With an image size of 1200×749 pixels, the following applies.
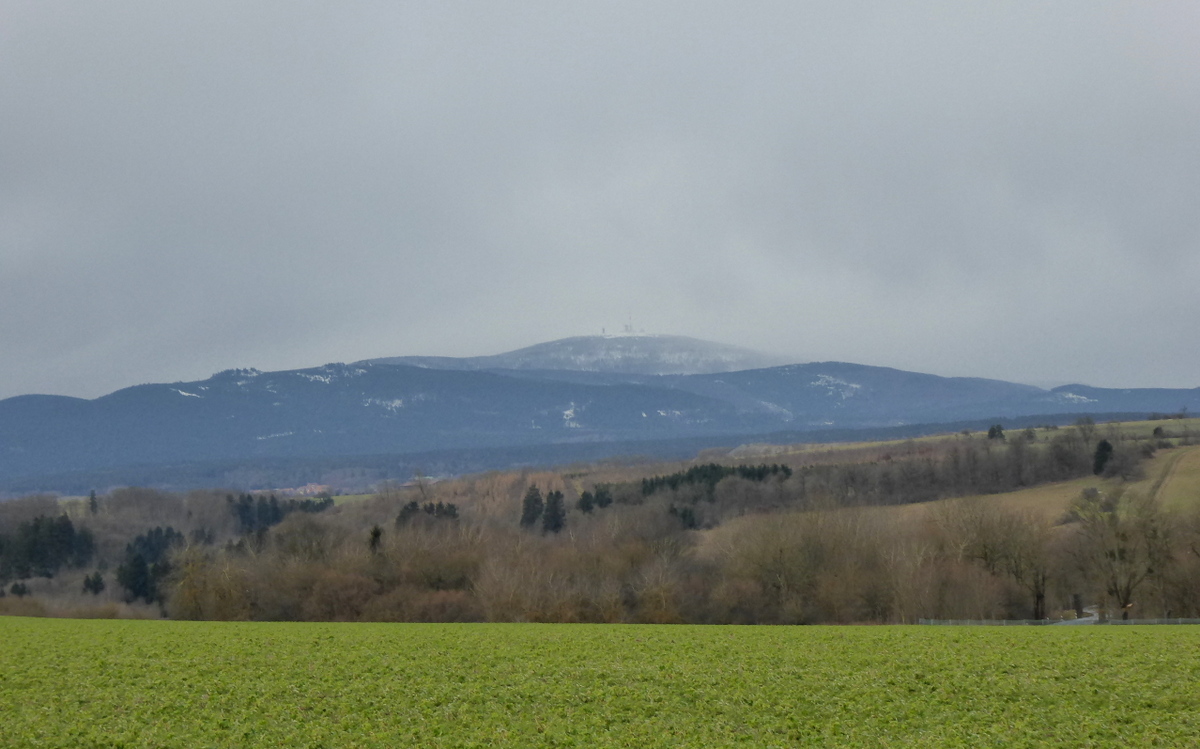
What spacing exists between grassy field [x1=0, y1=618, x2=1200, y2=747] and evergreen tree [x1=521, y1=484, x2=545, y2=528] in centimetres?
9426

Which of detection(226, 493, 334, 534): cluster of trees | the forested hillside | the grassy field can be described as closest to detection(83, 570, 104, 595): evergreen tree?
the forested hillside

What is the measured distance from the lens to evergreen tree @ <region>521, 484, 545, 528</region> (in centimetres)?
12631

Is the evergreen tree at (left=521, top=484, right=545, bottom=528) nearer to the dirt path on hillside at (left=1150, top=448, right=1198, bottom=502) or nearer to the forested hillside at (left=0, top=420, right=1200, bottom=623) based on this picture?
the forested hillside at (left=0, top=420, right=1200, bottom=623)

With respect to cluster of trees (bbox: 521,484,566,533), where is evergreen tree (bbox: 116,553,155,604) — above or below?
below

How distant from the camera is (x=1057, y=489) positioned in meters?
112

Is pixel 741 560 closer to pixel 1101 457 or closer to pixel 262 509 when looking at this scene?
pixel 1101 457

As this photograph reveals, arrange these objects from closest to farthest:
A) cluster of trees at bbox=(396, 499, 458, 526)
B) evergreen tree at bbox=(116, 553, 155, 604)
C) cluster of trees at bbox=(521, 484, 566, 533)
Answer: evergreen tree at bbox=(116, 553, 155, 604) < cluster of trees at bbox=(396, 499, 458, 526) < cluster of trees at bbox=(521, 484, 566, 533)

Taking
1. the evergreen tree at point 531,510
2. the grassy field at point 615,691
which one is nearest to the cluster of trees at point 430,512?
the evergreen tree at point 531,510

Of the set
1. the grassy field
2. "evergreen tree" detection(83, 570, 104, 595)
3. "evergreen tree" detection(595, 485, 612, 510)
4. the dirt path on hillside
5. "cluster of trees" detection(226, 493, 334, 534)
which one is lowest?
"evergreen tree" detection(83, 570, 104, 595)

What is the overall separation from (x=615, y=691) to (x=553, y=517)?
101 metres

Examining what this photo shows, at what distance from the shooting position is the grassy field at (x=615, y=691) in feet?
65.4

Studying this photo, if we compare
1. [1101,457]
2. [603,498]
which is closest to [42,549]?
[603,498]

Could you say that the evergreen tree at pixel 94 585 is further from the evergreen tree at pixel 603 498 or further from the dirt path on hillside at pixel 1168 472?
the dirt path on hillside at pixel 1168 472

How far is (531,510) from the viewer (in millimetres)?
129500
